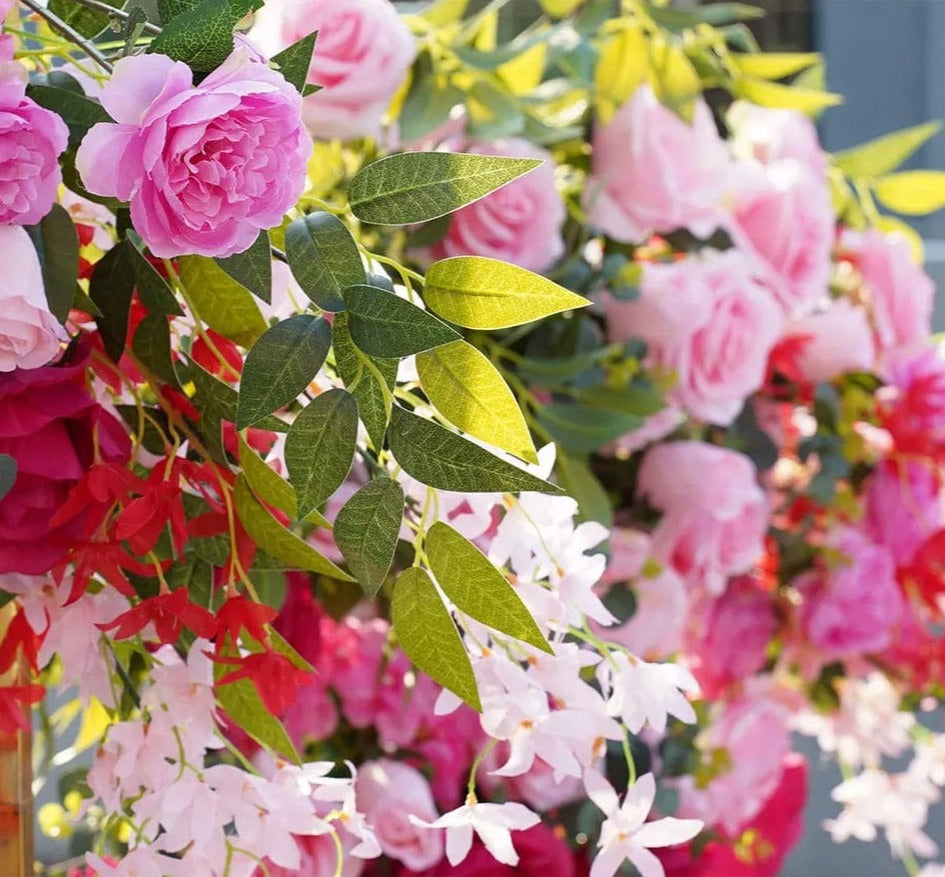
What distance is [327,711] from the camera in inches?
24.5

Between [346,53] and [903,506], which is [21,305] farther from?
[903,506]

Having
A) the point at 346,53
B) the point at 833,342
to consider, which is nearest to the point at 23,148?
the point at 346,53

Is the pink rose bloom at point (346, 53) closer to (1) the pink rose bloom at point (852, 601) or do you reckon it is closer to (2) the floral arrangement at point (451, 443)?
(2) the floral arrangement at point (451, 443)

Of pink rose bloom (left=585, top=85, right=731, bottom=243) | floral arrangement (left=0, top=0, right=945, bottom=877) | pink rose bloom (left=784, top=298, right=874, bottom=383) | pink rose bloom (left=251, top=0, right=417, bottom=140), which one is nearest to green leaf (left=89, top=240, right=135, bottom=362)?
floral arrangement (left=0, top=0, right=945, bottom=877)

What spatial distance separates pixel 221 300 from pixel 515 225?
0.32 m

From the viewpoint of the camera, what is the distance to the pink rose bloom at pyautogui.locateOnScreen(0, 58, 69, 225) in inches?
10.6

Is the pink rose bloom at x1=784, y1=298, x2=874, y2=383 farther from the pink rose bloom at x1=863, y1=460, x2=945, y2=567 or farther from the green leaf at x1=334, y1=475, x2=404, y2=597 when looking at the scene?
the green leaf at x1=334, y1=475, x2=404, y2=597

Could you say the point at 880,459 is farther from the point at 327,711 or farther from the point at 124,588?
the point at 124,588

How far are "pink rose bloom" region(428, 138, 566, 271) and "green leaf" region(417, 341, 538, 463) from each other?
35cm

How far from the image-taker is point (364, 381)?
29 cm

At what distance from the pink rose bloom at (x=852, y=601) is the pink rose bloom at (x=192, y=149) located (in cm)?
56

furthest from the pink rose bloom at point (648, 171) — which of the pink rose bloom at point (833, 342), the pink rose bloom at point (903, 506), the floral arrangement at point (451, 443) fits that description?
the pink rose bloom at point (903, 506)

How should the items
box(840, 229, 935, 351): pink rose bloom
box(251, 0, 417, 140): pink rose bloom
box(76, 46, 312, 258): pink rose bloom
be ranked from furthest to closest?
1. box(840, 229, 935, 351): pink rose bloom
2. box(251, 0, 417, 140): pink rose bloom
3. box(76, 46, 312, 258): pink rose bloom

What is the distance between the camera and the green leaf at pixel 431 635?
0.29 metres
